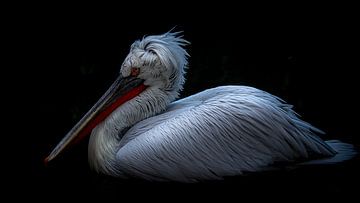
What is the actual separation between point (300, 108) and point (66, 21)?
3583mm

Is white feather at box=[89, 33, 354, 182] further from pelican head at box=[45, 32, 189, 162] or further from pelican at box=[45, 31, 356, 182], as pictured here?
pelican head at box=[45, 32, 189, 162]

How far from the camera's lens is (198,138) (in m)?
2.95

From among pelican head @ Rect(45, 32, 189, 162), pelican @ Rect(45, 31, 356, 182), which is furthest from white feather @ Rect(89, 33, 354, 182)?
pelican head @ Rect(45, 32, 189, 162)

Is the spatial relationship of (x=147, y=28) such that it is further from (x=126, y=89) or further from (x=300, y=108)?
(x=126, y=89)

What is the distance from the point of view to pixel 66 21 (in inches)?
260

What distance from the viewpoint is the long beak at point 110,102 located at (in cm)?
326

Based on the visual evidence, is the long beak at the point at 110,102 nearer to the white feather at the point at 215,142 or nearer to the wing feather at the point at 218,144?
the white feather at the point at 215,142

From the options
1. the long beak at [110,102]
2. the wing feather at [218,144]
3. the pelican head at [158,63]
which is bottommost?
the wing feather at [218,144]

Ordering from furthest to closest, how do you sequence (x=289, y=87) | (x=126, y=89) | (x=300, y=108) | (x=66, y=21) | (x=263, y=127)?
(x=66, y=21)
(x=289, y=87)
(x=300, y=108)
(x=126, y=89)
(x=263, y=127)

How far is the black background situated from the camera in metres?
3.08

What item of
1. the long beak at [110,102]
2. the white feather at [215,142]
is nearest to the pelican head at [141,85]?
the long beak at [110,102]

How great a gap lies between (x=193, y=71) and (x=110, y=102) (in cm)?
236

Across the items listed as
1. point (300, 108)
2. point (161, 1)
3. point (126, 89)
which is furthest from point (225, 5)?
point (126, 89)

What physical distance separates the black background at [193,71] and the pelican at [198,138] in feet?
0.34
